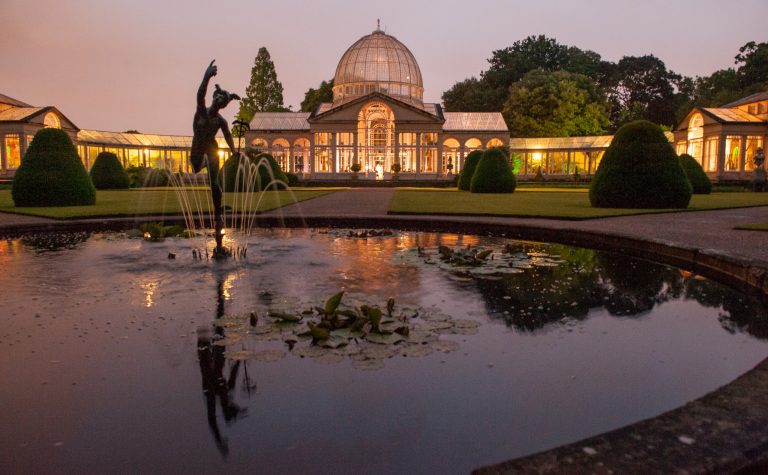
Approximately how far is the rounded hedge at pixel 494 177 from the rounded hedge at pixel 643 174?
36.0ft

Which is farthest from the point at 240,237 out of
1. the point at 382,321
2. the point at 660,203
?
the point at 660,203

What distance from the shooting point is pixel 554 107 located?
58312mm

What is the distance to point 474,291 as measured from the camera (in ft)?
18.5

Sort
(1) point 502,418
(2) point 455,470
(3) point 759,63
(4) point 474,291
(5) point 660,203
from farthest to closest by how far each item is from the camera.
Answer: (3) point 759,63 < (5) point 660,203 < (4) point 474,291 < (1) point 502,418 < (2) point 455,470

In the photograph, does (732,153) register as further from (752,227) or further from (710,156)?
(752,227)

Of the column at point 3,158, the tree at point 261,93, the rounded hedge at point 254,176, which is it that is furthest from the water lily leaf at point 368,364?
the tree at point 261,93

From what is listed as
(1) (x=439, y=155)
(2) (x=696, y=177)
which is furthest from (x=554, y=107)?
(2) (x=696, y=177)

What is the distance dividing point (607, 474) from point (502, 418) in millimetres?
919

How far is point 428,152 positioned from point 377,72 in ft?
34.3

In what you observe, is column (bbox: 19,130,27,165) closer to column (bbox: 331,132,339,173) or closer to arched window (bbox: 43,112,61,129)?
arched window (bbox: 43,112,61,129)

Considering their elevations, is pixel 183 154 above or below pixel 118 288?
above

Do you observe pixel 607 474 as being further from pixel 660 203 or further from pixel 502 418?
pixel 660 203

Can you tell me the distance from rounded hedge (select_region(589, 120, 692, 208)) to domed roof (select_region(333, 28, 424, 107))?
42251 mm

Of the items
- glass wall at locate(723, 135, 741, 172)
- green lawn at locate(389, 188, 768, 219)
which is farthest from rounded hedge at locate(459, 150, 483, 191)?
glass wall at locate(723, 135, 741, 172)
